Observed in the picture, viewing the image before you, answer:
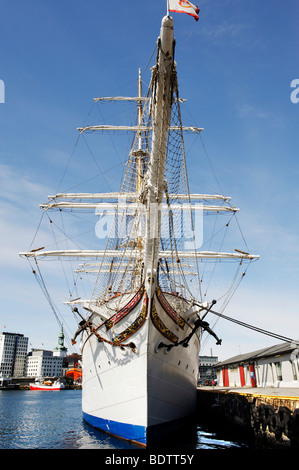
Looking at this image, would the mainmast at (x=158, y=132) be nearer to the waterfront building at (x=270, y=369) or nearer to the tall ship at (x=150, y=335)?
the tall ship at (x=150, y=335)

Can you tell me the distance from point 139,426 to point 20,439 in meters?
6.59

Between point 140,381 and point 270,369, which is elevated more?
point 140,381

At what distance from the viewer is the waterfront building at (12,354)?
104875 mm

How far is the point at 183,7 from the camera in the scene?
587 cm

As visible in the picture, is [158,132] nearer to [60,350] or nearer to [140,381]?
[140,381]

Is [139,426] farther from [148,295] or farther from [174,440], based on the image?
[148,295]

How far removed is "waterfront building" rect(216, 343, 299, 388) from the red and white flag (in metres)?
14.6

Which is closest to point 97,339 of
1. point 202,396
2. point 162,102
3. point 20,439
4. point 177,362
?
point 177,362

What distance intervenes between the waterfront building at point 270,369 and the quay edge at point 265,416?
3.55 m

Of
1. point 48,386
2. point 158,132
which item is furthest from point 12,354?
point 158,132

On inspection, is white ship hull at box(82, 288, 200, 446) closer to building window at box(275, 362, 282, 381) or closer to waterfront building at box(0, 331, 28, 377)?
building window at box(275, 362, 282, 381)

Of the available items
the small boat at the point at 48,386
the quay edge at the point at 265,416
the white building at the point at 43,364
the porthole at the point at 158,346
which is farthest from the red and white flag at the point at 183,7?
the white building at the point at 43,364

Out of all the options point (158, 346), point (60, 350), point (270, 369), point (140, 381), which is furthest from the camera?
point (60, 350)

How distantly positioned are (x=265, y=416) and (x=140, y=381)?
153 inches
